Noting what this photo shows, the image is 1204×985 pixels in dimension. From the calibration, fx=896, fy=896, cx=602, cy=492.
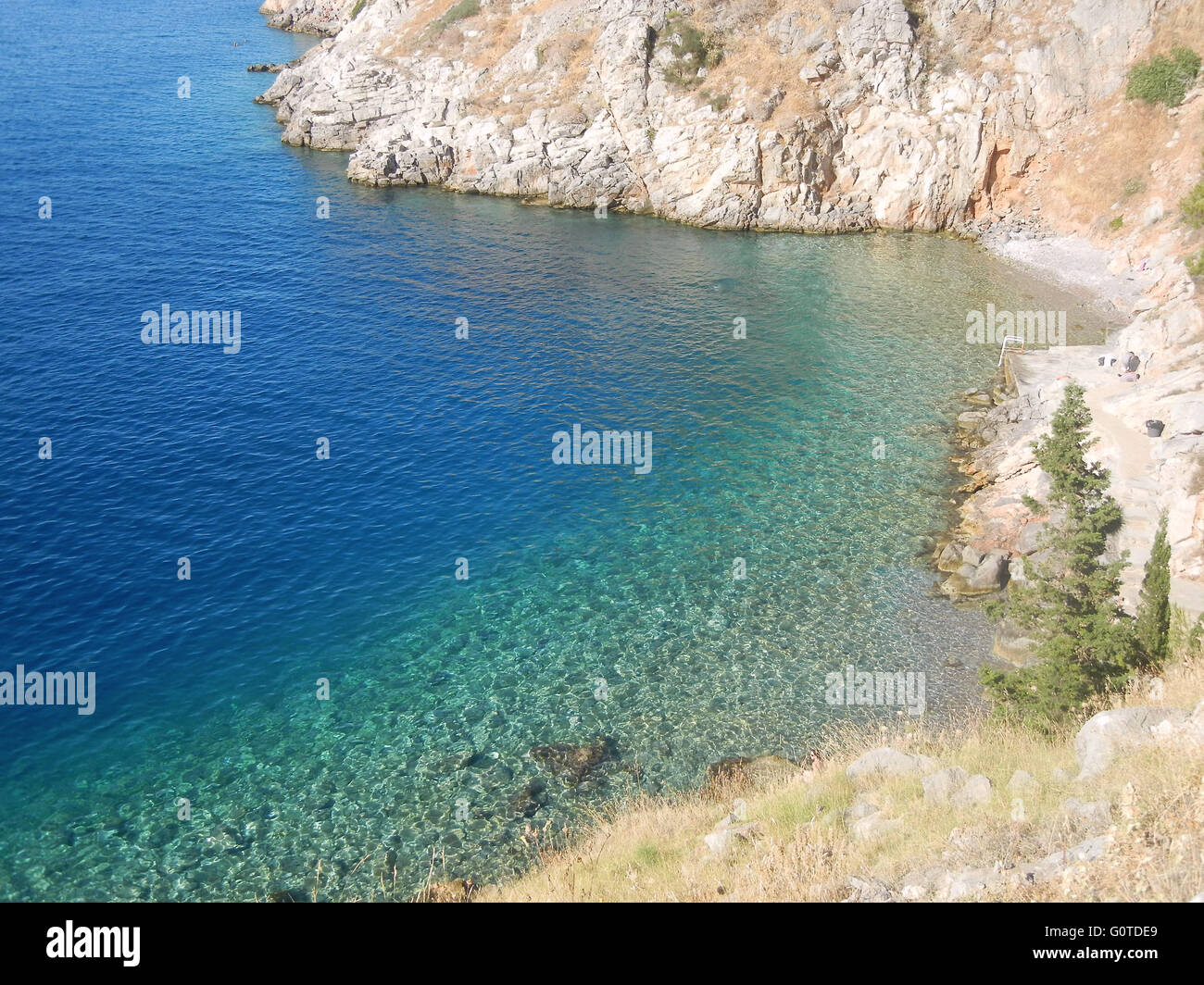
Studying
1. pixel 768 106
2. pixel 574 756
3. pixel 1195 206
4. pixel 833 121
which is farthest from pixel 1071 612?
pixel 768 106

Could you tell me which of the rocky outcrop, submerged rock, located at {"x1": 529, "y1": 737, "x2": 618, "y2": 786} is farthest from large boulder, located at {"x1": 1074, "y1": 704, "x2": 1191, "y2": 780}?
submerged rock, located at {"x1": 529, "y1": 737, "x2": 618, "y2": 786}

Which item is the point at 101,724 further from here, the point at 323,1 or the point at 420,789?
the point at 323,1

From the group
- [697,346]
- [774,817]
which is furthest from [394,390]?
[774,817]

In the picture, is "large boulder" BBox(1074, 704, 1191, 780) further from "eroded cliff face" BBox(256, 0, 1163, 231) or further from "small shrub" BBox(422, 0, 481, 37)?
"small shrub" BBox(422, 0, 481, 37)

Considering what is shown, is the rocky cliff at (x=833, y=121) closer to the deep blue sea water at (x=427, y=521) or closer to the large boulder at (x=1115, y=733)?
the deep blue sea water at (x=427, y=521)

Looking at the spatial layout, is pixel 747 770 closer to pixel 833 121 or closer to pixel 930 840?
pixel 930 840

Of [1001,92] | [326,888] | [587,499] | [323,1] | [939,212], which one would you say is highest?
[323,1]

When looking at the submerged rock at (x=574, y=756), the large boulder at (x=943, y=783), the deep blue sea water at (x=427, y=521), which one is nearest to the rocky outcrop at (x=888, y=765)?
the large boulder at (x=943, y=783)
